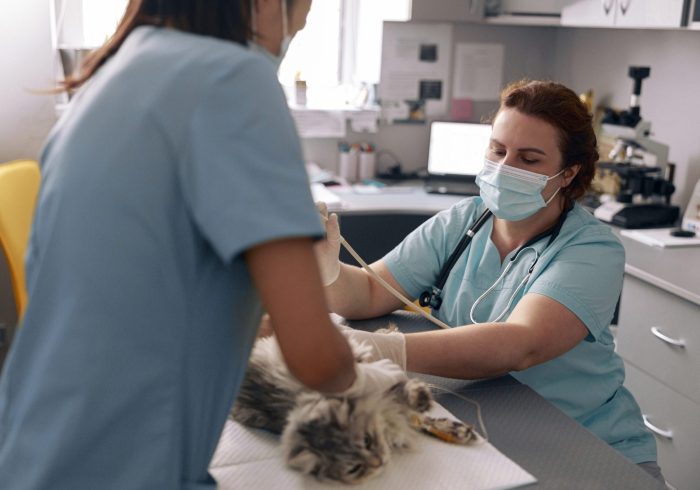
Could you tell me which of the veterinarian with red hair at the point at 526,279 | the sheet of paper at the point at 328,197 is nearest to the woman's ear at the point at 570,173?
the veterinarian with red hair at the point at 526,279

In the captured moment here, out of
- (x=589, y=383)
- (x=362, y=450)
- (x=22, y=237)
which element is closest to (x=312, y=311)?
(x=362, y=450)

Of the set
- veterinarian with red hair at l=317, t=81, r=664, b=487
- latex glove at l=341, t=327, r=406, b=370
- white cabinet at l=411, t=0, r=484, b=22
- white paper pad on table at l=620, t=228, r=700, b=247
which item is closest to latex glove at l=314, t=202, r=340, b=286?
veterinarian with red hair at l=317, t=81, r=664, b=487

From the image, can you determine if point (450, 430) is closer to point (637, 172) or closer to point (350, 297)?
point (350, 297)

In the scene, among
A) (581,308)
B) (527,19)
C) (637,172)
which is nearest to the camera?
(581,308)

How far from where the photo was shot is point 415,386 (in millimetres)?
1184

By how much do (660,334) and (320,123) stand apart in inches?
69.9

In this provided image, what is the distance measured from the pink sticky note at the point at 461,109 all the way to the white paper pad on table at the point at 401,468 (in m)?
2.70

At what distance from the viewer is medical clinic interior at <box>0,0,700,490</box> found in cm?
76

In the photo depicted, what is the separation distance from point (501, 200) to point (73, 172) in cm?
117

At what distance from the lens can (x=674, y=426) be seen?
2.28m

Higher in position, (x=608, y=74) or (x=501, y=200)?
→ (x=608, y=74)

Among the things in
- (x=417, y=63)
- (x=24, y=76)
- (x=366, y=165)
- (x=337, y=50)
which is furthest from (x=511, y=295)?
(x=337, y=50)

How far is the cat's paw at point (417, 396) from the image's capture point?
1.16 metres

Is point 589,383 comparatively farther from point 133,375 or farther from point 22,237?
point 22,237
